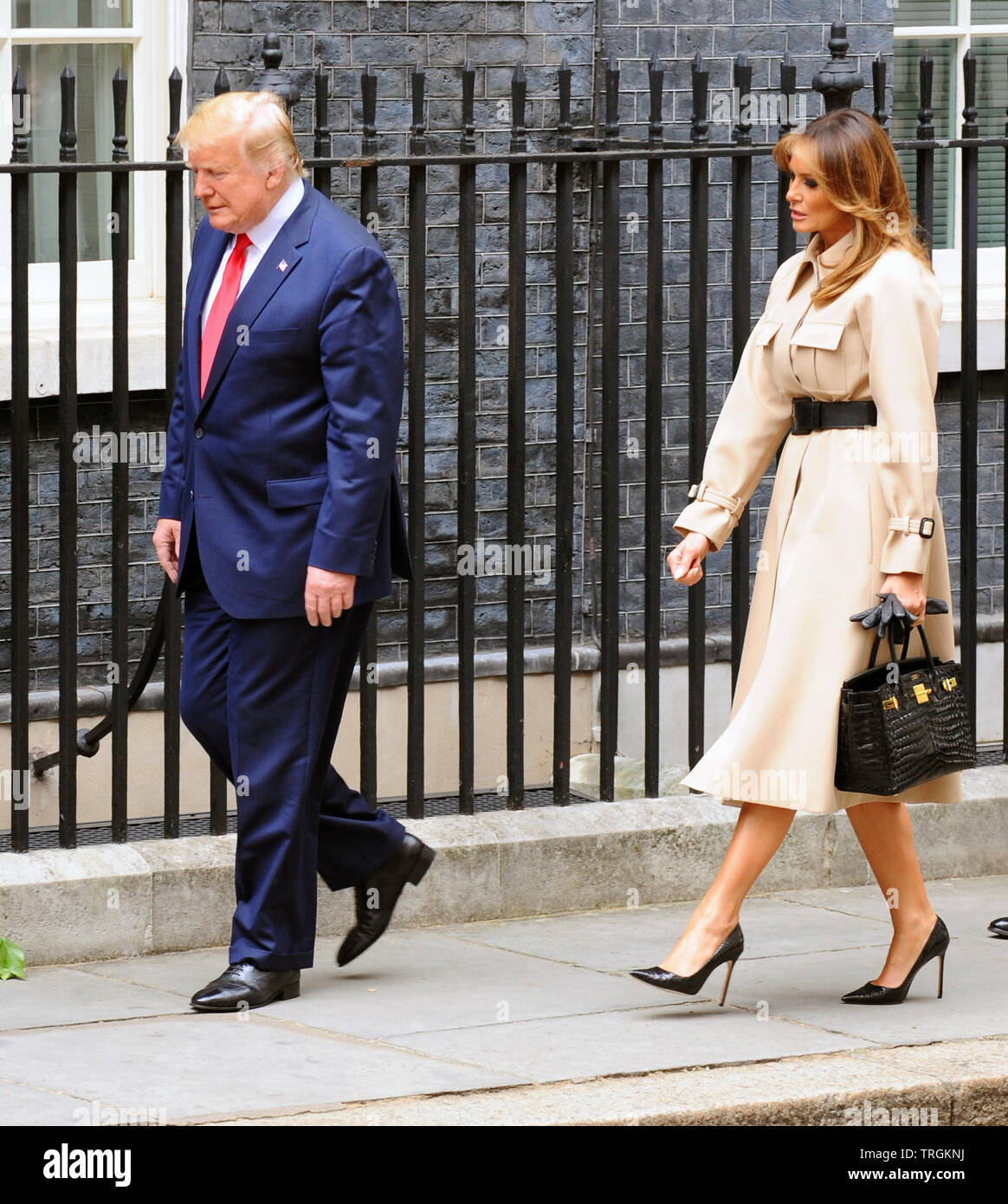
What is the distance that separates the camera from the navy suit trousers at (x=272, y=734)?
525cm

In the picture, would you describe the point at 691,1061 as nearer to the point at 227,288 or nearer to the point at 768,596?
the point at 768,596

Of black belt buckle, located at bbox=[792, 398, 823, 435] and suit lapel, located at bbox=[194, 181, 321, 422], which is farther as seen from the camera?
black belt buckle, located at bbox=[792, 398, 823, 435]

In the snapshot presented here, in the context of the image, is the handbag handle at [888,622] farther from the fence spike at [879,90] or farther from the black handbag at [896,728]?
the fence spike at [879,90]

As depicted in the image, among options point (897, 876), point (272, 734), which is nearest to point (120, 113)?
point (272, 734)

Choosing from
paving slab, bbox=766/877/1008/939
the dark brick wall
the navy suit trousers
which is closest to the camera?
the navy suit trousers

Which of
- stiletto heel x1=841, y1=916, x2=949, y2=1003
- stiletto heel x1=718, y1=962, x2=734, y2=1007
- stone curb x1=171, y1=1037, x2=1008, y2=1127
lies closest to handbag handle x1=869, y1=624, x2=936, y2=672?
stiletto heel x1=841, y1=916, x2=949, y2=1003

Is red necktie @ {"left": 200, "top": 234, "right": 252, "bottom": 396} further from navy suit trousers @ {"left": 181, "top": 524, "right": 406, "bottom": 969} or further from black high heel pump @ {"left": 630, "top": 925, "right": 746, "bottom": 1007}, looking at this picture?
black high heel pump @ {"left": 630, "top": 925, "right": 746, "bottom": 1007}

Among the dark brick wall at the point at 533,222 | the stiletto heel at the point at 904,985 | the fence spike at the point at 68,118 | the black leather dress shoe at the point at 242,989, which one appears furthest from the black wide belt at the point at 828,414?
the dark brick wall at the point at 533,222

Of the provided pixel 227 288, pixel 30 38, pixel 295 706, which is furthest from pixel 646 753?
pixel 30 38

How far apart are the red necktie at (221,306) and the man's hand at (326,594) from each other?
54cm

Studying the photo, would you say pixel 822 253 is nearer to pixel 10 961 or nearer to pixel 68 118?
pixel 68 118

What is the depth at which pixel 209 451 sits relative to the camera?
17.2ft

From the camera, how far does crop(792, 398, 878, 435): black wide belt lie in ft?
17.1

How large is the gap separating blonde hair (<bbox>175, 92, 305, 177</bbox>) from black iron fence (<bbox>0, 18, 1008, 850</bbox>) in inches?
23.5
